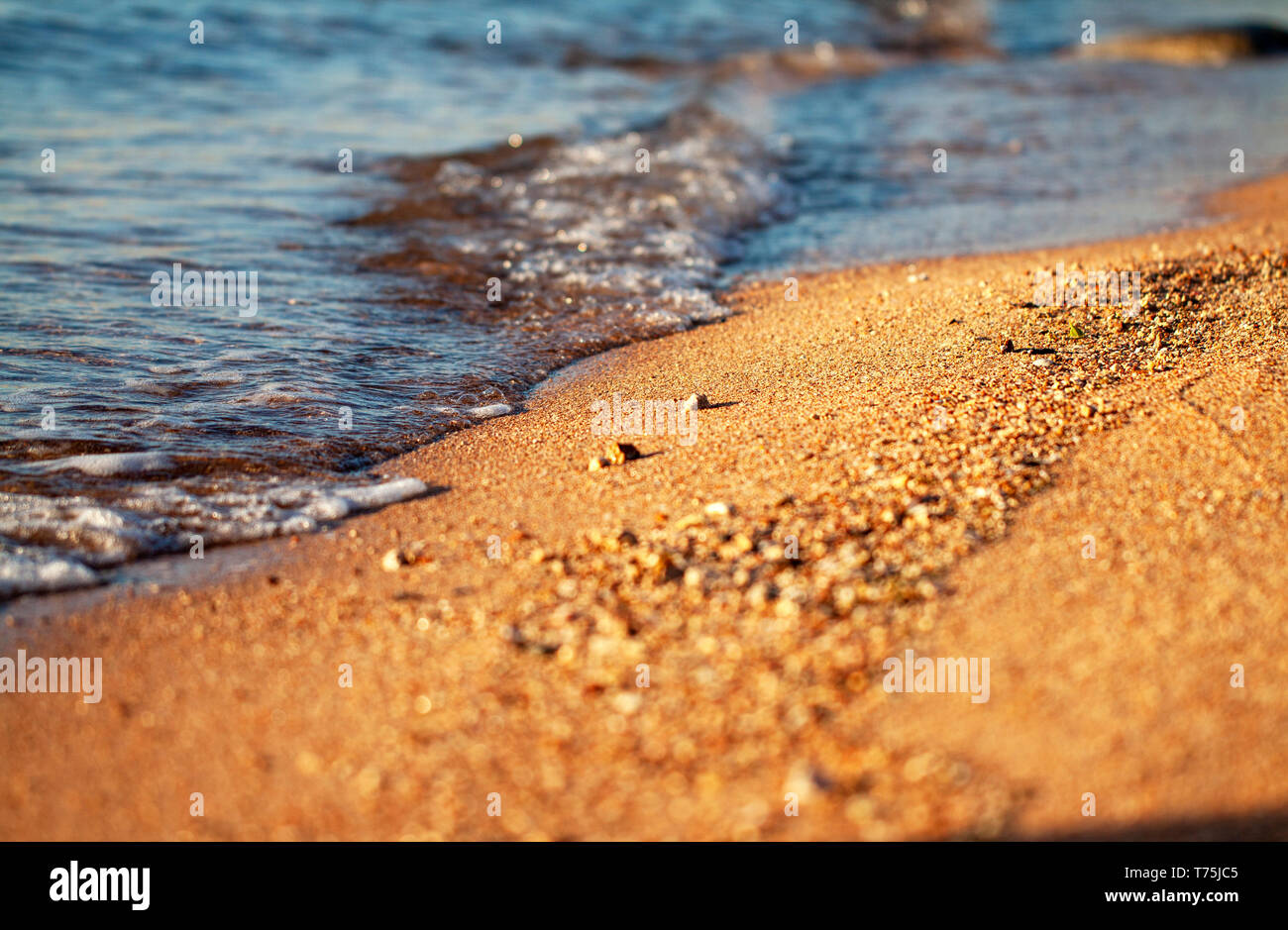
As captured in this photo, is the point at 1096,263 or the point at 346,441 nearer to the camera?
the point at 346,441

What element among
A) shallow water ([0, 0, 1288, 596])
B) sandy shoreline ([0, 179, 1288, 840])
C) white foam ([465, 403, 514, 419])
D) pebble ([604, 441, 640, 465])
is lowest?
sandy shoreline ([0, 179, 1288, 840])

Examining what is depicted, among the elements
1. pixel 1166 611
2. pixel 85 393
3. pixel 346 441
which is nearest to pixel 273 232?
pixel 85 393

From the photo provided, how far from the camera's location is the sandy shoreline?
2.52 m

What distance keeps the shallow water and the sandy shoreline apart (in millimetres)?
693

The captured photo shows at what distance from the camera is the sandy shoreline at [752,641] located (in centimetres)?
252

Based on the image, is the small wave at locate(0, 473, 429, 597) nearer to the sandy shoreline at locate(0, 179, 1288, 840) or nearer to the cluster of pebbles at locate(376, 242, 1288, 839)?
the sandy shoreline at locate(0, 179, 1288, 840)

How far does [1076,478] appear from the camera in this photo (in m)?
3.75

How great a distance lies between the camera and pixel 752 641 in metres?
3.02

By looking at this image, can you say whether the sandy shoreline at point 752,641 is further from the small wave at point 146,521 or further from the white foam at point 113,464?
the white foam at point 113,464

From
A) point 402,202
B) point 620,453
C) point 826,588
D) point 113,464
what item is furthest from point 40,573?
point 402,202
